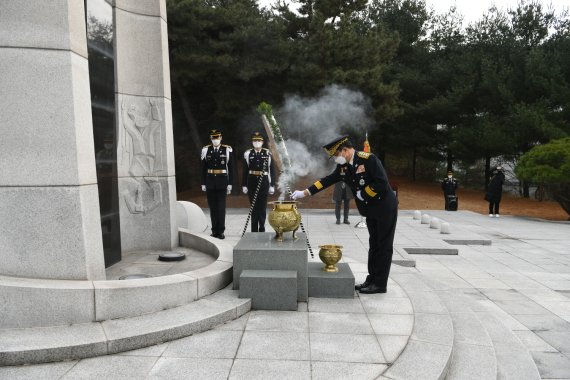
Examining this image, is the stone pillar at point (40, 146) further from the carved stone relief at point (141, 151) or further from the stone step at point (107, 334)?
the carved stone relief at point (141, 151)

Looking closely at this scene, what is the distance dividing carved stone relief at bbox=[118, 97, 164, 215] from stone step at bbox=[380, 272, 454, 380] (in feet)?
13.0

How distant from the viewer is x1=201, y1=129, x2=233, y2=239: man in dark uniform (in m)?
8.26

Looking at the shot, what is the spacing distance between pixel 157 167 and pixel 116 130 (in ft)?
2.69

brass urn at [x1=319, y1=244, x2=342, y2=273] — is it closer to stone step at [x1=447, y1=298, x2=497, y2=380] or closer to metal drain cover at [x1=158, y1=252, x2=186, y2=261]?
stone step at [x1=447, y1=298, x2=497, y2=380]

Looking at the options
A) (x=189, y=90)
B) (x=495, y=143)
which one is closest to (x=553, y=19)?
(x=495, y=143)

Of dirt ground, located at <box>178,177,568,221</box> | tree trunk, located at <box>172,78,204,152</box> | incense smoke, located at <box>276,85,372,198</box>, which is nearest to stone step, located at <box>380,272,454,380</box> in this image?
incense smoke, located at <box>276,85,372,198</box>

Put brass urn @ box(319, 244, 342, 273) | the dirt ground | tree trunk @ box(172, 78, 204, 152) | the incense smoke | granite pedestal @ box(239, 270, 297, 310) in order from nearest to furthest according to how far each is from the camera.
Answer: granite pedestal @ box(239, 270, 297, 310)
brass urn @ box(319, 244, 342, 273)
the incense smoke
tree trunk @ box(172, 78, 204, 152)
the dirt ground

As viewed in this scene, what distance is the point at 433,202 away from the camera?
23250mm

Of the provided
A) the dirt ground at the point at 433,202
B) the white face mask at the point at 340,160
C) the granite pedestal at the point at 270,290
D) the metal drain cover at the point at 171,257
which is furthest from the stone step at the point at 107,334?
the dirt ground at the point at 433,202

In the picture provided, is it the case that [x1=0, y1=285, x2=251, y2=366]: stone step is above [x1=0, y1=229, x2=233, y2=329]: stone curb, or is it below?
below

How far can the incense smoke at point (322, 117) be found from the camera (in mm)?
19359

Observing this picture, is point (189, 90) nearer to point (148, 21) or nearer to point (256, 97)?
point (256, 97)

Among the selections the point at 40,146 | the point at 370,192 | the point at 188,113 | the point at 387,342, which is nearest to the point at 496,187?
the point at 370,192

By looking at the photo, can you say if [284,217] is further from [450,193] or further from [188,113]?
[188,113]
